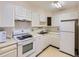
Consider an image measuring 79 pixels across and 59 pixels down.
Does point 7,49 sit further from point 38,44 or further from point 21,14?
point 38,44

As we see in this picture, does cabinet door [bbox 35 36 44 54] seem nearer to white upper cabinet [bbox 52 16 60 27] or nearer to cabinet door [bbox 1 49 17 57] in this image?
cabinet door [bbox 1 49 17 57]

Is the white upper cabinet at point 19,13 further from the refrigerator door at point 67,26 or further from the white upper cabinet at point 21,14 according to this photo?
the refrigerator door at point 67,26

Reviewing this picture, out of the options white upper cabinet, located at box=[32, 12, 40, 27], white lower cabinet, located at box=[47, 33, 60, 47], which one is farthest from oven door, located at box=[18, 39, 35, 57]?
white lower cabinet, located at box=[47, 33, 60, 47]

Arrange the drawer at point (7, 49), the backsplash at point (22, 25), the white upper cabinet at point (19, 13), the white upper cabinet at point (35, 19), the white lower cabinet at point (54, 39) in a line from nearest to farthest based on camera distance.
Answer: the drawer at point (7, 49) < the white upper cabinet at point (19, 13) < the backsplash at point (22, 25) < the white upper cabinet at point (35, 19) < the white lower cabinet at point (54, 39)

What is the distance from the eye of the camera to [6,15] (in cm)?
223

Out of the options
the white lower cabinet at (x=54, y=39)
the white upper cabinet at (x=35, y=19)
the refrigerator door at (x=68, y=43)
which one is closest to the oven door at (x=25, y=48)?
the white upper cabinet at (x=35, y=19)

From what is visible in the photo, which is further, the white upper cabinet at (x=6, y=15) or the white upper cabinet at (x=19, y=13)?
the white upper cabinet at (x=19, y=13)

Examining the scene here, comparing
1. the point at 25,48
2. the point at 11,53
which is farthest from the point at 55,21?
the point at 11,53

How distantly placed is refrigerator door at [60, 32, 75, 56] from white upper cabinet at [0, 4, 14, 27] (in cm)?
196

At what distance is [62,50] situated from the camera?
143 inches

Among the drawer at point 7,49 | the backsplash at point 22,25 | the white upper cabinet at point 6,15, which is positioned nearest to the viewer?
the drawer at point 7,49

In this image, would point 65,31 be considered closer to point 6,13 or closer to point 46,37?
point 46,37

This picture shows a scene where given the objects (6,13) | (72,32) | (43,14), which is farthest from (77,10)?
(6,13)

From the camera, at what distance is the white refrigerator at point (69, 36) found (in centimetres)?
315
